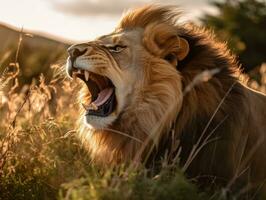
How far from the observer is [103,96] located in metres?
5.92

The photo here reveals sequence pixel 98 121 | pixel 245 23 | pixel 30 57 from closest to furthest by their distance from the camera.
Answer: pixel 98 121 → pixel 30 57 → pixel 245 23

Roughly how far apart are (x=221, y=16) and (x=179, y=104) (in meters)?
20.8

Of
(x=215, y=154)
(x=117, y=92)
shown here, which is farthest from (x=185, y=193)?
(x=117, y=92)

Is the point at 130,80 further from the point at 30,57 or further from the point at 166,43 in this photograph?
the point at 30,57

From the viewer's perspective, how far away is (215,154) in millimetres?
5578

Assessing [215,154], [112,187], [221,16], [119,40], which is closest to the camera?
[112,187]

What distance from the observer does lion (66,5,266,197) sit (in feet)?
18.5

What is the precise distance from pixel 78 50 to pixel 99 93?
45 cm

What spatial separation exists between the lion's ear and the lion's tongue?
433mm

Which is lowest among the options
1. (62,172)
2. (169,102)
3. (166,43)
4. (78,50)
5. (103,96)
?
(62,172)

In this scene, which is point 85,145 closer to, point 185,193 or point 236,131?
point 236,131

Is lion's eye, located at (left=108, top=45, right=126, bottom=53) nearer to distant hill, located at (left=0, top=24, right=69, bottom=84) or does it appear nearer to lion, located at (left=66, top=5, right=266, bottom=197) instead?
lion, located at (left=66, top=5, right=266, bottom=197)

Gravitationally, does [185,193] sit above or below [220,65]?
below

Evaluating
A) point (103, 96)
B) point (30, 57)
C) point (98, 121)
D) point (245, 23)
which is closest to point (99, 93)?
point (103, 96)
